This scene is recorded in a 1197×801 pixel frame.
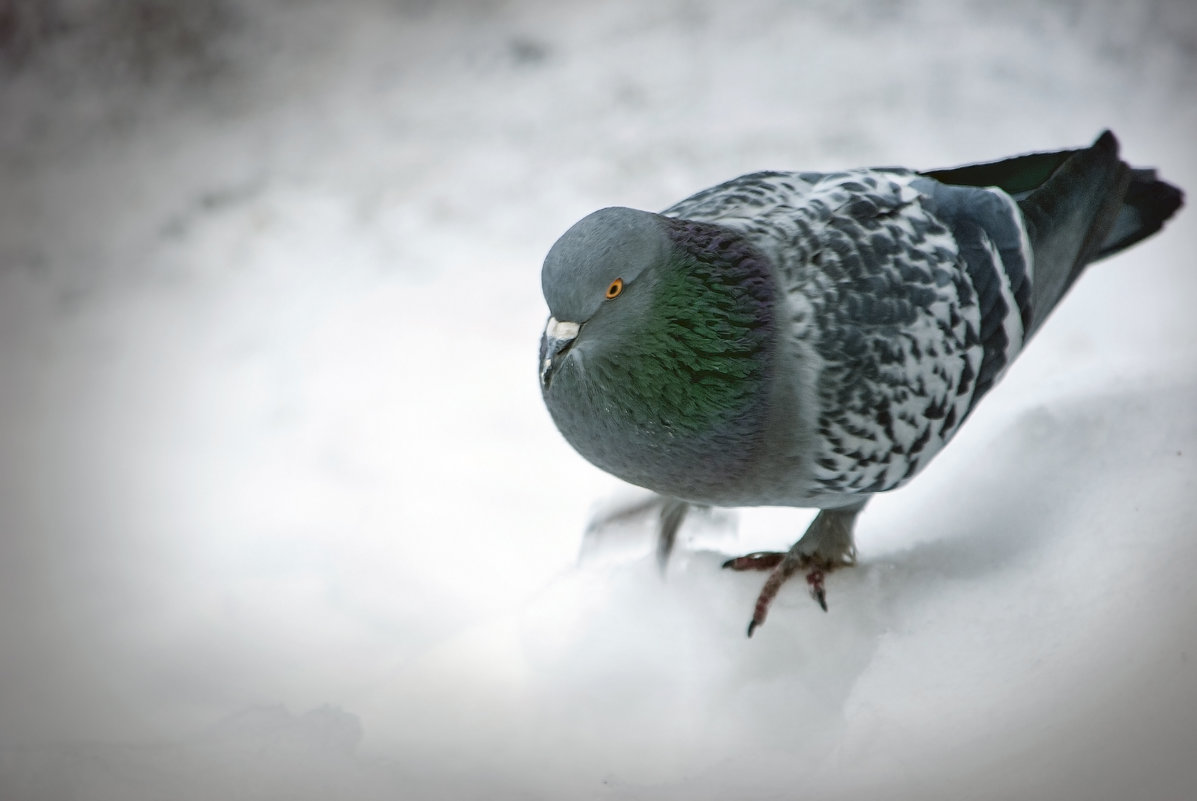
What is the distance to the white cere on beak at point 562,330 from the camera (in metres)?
1.62

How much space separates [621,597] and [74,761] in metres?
1.07

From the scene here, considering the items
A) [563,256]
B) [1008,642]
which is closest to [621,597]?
[1008,642]

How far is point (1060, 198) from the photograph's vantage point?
220 cm

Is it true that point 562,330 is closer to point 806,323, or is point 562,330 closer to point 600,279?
point 600,279

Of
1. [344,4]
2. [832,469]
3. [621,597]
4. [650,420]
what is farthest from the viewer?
[344,4]

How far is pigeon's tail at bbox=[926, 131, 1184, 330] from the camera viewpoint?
220 cm

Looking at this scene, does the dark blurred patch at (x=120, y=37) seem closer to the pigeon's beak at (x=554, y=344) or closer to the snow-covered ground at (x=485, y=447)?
the snow-covered ground at (x=485, y=447)

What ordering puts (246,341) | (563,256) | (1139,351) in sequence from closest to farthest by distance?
(563,256), (1139,351), (246,341)

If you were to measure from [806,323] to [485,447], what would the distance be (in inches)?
46.7

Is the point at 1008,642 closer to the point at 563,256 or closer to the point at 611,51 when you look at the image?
the point at 563,256

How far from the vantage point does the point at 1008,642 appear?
1.97 metres

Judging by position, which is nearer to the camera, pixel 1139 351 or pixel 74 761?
pixel 74 761

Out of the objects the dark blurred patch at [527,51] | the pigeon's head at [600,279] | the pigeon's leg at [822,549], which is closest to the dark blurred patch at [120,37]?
the dark blurred patch at [527,51]

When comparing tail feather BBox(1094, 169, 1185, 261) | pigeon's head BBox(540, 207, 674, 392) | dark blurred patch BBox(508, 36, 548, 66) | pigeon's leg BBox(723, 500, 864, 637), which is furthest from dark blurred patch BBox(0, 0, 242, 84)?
tail feather BBox(1094, 169, 1185, 261)
